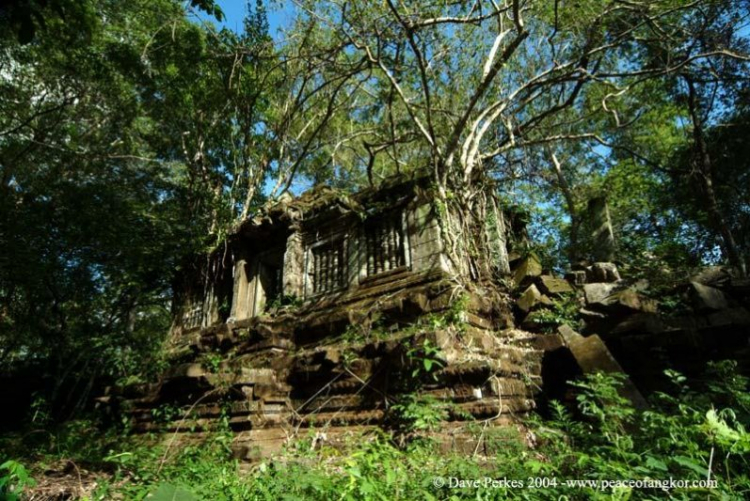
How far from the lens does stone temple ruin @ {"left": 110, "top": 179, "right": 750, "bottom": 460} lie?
456 cm

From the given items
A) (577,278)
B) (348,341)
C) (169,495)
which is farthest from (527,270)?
(169,495)

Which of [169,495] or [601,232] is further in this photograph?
[601,232]

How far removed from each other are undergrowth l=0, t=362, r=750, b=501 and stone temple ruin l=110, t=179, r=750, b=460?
30 centimetres

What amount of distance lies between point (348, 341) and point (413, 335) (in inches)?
47.8

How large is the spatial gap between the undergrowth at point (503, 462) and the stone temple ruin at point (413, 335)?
11.8 inches

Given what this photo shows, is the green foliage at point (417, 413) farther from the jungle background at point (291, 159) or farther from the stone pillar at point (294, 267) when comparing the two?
the stone pillar at point (294, 267)

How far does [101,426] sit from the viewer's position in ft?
24.0

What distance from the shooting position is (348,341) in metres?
5.63

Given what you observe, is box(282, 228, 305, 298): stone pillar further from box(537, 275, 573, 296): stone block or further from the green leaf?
the green leaf

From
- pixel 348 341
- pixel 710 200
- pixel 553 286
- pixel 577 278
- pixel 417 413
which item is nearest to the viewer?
pixel 417 413

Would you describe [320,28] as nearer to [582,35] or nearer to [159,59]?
[159,59]

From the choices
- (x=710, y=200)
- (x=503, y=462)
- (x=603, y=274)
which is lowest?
(x=503, y=462)

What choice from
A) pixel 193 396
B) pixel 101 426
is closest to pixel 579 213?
pixel 193 396

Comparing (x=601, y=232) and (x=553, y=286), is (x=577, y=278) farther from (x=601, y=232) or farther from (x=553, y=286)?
(x=601, y=232)
